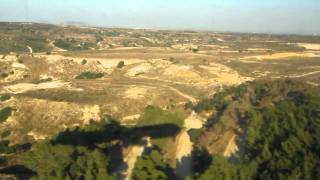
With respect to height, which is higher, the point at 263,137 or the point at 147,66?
the point at 263,137

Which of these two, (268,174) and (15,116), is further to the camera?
(15,116)

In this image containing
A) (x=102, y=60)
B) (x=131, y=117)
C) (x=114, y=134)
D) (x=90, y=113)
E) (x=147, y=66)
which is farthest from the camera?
(x=102, y=60)

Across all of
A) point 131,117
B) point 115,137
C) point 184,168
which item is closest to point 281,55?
point 131,117

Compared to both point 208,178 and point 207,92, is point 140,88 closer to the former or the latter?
point 207,92

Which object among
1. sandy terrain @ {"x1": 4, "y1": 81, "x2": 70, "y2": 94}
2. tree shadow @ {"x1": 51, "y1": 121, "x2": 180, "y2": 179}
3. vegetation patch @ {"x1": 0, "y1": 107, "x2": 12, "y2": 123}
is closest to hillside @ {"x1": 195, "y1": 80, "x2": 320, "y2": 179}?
tree shadow @ {"x1": 51, "y1": 121, "x2": 180, "y2": 179}

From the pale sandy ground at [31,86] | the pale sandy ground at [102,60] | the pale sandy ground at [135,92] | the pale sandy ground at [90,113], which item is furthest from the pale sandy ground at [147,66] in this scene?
the pale sandy ground at [90,113]

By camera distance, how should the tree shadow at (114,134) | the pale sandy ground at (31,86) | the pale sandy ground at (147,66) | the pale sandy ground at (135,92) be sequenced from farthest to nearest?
the pale sandy ground at (147,66) → the pale sandy ground at (31,86) → the pale sandy ground at (135,92) → the tree shadow at (114,134)

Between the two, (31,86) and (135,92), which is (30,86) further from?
(135,92)

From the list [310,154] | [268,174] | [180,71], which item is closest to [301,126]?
[310,154]

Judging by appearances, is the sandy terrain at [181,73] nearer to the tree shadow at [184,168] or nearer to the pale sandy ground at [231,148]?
the pale sandy ground at [231,148]
